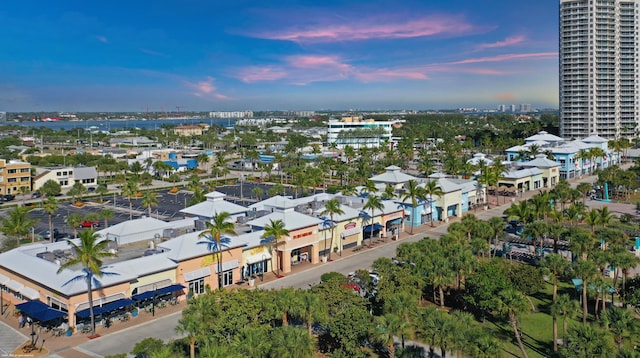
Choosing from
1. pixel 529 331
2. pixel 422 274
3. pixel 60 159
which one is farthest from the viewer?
pixel 60 159

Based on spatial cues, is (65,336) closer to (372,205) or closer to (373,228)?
(372,205)

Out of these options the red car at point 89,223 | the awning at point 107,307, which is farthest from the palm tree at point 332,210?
the red car at point 89,223

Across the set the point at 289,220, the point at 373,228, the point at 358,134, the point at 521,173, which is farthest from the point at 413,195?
the point at 358,134

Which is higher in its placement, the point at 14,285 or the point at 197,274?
the point at 14,285

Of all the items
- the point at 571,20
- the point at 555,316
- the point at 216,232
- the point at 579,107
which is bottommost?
the point at 555,316

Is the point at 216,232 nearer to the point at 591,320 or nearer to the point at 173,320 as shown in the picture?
the point at 173,320

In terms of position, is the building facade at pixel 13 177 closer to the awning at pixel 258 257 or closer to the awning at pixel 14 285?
the awning at pixel 14 285

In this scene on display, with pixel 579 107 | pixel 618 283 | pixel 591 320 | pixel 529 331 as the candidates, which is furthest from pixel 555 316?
pixel 579 107
